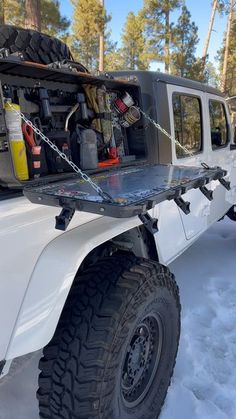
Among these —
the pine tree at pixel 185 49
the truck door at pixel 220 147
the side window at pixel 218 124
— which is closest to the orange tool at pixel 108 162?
the truck door at pixel 220 147

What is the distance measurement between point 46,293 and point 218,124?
347cm

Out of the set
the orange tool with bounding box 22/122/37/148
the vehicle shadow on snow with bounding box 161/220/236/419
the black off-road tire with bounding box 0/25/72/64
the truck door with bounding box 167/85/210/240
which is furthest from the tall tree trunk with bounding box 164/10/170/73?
the orange tool with bounding box 22/122/37/148

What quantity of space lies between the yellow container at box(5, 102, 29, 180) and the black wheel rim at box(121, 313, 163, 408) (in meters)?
0.99

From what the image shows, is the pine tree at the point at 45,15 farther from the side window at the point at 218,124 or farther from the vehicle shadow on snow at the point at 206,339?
the vehicle shadow on snow at the point at 206,339

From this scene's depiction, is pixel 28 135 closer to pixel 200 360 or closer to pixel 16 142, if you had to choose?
pixel 16 142

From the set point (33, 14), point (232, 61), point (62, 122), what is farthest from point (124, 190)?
point (232, 61)

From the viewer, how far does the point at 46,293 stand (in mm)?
1652

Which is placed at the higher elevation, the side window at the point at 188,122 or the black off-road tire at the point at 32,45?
the black off-road tire at the point at 32,45

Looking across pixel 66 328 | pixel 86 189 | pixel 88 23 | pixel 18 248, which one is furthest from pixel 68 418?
pixel 88 23

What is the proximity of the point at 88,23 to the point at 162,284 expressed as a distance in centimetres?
1727

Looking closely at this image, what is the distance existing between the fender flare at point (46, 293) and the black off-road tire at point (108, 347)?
20cm

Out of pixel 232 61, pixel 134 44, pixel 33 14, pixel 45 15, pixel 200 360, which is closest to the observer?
pixel 200 360

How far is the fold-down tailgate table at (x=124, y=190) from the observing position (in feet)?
4.95

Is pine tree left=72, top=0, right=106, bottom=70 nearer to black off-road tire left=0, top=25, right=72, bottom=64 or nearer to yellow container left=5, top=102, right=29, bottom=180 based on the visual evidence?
black off-road tire left=0, top=25, right=72, bottom=64
